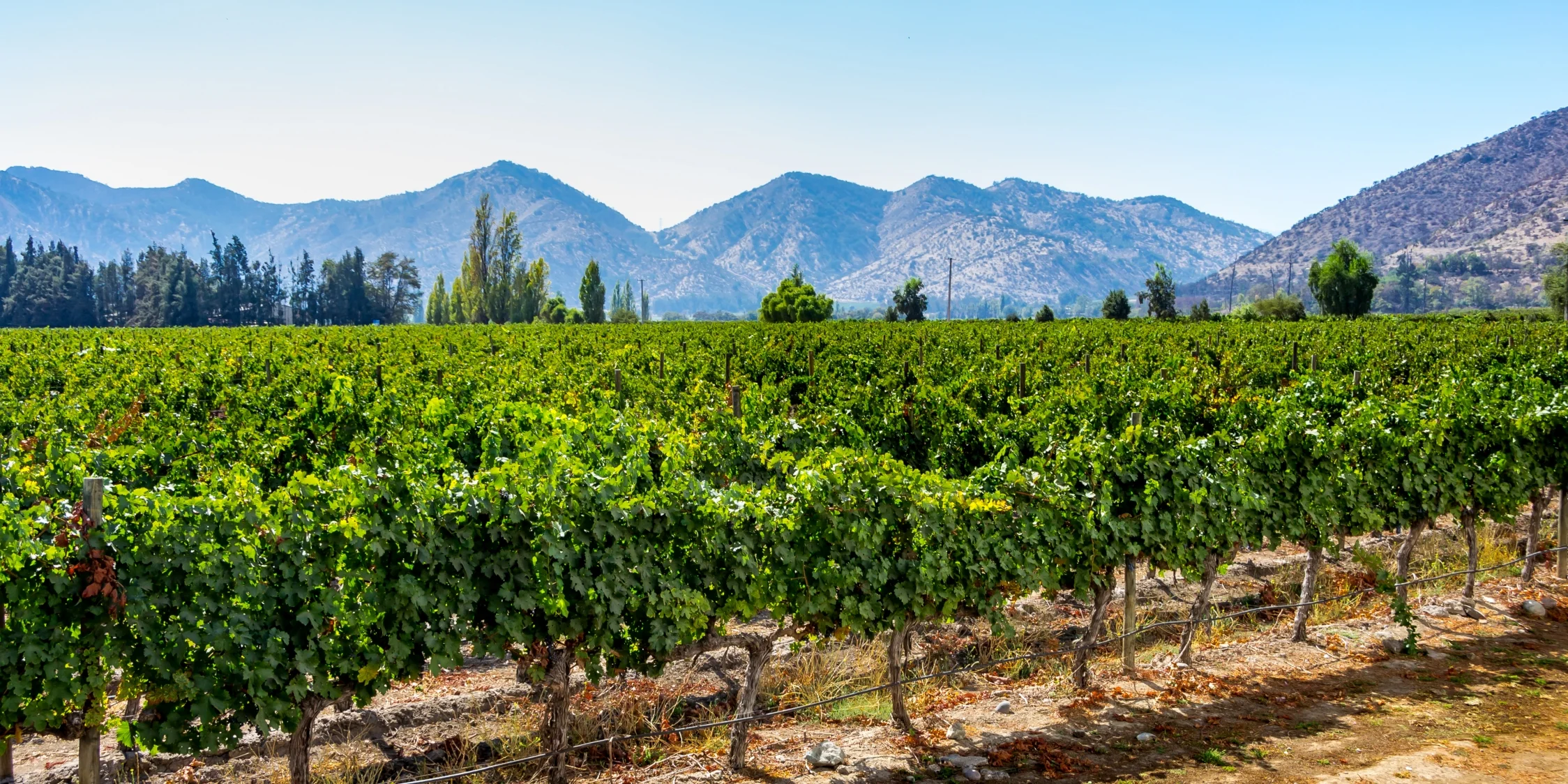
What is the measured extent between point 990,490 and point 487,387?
28.2ft

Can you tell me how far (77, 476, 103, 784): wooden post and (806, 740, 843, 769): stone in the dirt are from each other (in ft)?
13.1

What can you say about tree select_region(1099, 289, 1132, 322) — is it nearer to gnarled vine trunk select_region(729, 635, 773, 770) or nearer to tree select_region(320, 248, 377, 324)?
gnarled vine trunk select_region(729, 635, 773, 770)

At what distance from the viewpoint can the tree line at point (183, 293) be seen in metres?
91.4

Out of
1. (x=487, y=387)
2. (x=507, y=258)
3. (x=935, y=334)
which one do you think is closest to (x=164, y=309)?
(x=507, y=258)

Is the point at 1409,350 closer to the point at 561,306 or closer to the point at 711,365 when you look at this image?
the point at 711,365

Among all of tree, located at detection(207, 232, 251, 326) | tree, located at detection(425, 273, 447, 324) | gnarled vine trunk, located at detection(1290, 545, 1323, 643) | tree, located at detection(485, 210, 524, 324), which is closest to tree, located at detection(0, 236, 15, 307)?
tree, located at detection(207, 232, 251, 326)

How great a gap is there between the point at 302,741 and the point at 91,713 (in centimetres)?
A: 100

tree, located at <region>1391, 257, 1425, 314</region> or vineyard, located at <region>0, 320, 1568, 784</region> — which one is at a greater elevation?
tree, located at <region>1391, 257, 1425, 314</region>

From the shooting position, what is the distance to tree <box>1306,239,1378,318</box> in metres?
73.6

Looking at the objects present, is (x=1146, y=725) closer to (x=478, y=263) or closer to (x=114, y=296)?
(x=478, y=263)

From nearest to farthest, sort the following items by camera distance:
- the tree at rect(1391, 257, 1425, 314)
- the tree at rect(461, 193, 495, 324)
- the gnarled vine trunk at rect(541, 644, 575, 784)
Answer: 1. the gnarled vine trunk at rect(541, 644, 575, 784)
2. the tree at rect(461, 193, 495, 324)
3. the tree at rect(1391, 257, 1425, 314)

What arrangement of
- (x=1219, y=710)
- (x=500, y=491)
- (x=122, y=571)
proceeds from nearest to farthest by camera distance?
(x=122, y=571)
(x=500, y=491)
(x=1219, y=710)

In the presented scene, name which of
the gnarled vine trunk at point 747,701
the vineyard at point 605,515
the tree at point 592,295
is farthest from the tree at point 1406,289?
the gnarled vine trunk at point 747,701

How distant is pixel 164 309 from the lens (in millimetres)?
90562
